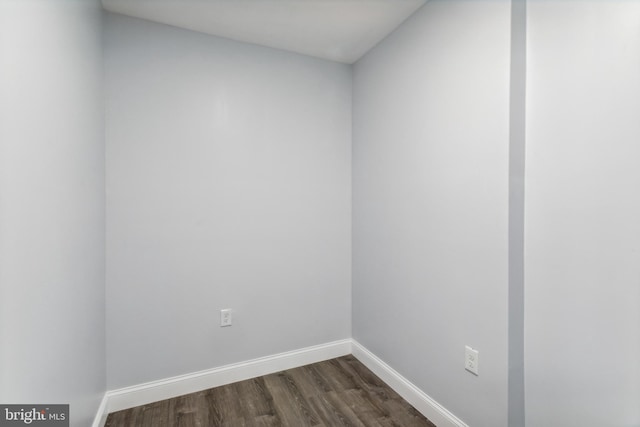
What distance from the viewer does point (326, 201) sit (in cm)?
260

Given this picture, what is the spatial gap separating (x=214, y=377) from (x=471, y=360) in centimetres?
166

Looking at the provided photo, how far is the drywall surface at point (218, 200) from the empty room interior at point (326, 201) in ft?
0.05

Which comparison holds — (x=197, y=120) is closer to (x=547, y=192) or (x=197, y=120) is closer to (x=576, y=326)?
(x=547, y=192)

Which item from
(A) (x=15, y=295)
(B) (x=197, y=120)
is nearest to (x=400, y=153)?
(B) (x=197, y=120)

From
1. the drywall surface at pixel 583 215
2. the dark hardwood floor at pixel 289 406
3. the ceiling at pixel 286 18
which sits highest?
the ceiling at pixel 286 18

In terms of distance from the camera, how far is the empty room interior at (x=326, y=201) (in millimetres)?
1090

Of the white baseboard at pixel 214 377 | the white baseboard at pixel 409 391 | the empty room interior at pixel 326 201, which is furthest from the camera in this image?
the white baseboard at pixel 214 377

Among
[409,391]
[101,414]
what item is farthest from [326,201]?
[101,414]

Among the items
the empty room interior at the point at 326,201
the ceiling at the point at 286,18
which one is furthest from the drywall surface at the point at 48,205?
the ceiling at the point at 286,18

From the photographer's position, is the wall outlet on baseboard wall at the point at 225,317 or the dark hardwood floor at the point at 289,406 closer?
the dark hardwood floor at the point at 289,406

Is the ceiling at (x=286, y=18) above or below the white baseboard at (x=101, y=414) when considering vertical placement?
above

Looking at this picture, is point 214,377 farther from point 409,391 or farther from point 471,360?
point 471,360

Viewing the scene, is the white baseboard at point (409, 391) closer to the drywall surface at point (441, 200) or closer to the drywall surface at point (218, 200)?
the drywall surface at point (441, 200)

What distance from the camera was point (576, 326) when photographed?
4.06 feet
